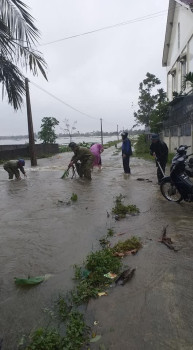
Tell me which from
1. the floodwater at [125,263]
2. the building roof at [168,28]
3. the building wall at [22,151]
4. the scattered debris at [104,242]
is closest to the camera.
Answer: the floodwater at [125,263]

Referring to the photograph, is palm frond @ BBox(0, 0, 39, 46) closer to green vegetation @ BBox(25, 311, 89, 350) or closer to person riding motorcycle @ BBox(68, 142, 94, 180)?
green vegetation @ BBox(25, 311, 89, 350)

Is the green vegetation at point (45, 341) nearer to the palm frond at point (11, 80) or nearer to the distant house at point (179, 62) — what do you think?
the palm frond at point (11, 80)

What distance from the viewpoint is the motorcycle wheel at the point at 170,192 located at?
662 centimetres

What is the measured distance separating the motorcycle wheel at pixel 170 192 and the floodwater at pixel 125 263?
0.17 m

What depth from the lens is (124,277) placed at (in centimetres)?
327

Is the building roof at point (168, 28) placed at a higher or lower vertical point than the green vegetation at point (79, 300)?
higher

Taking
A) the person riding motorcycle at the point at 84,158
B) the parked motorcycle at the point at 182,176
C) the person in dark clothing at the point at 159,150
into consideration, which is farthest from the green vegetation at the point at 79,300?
the person riding motorcycle at the point at 84,158

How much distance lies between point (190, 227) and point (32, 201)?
15.0 feet

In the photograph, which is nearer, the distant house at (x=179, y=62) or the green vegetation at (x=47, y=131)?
the distant house at (x=179, y=62)

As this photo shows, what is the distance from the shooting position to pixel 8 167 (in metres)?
12.2

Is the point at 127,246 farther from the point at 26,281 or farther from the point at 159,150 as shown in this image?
the point at 159,150

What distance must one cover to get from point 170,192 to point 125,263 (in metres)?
3.39

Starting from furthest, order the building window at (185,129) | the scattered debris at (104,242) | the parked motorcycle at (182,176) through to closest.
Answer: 1. the building window at (185,129)
2. the parked motorcycle at (182,176)
3. the scattered debris at (104,242)

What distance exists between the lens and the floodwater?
241 centimetres
